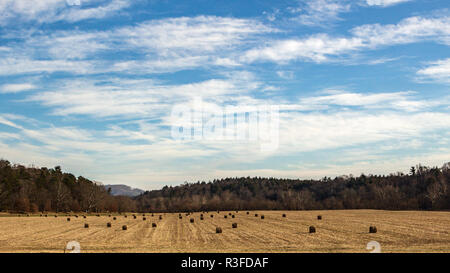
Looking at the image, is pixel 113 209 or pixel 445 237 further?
pixel 113 209
